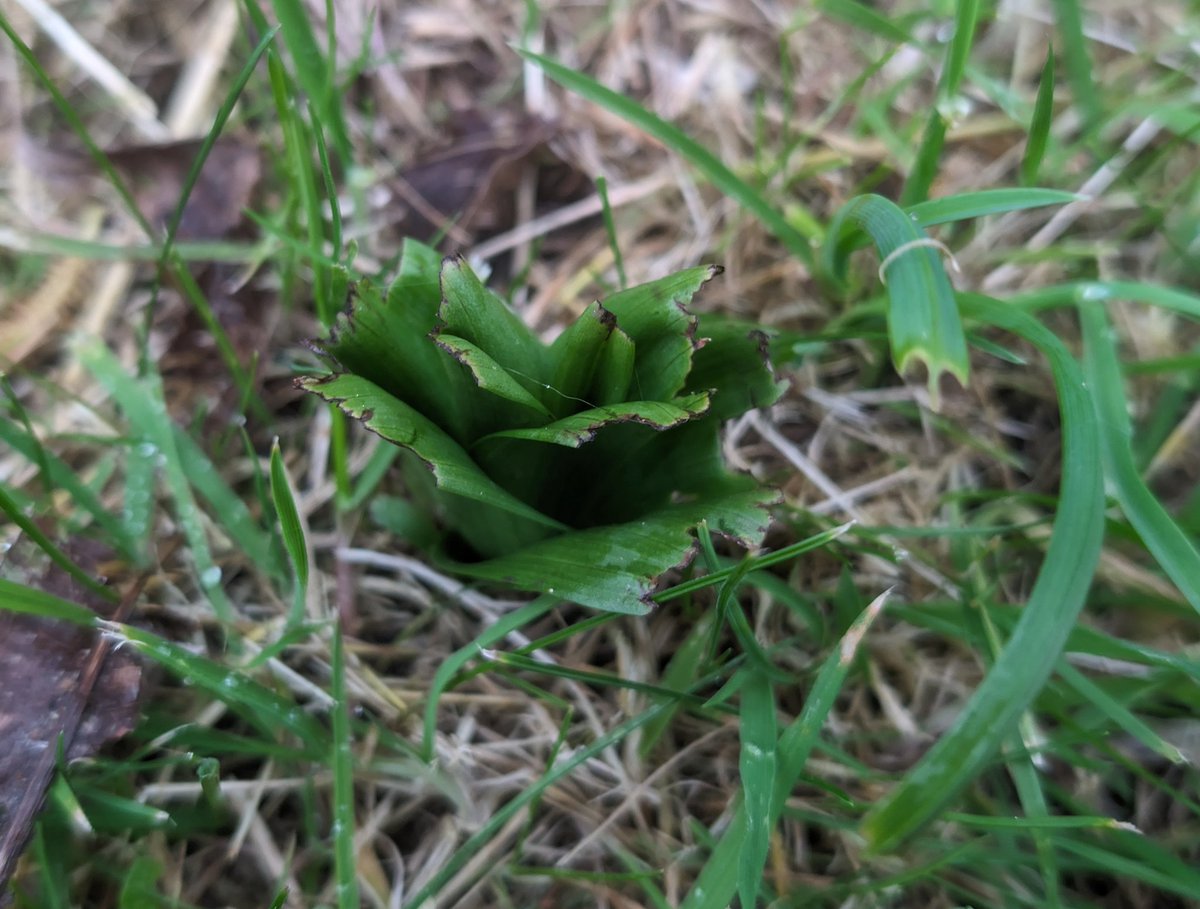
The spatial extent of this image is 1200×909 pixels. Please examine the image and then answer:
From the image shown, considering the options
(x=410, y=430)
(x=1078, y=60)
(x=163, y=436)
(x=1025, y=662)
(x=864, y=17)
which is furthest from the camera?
(x=1078, y=60)

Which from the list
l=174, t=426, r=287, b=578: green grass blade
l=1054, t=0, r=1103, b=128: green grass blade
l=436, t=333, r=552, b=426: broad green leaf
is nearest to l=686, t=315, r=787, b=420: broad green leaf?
l=436, t=333, r=552, b=426: broad green leaf

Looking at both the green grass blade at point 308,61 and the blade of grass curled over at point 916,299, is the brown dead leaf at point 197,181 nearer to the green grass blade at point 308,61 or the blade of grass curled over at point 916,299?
the green grass blade at point 308,61

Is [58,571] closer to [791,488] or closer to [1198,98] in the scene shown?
[791,488]

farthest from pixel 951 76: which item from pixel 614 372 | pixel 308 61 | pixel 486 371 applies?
pixel 308 61

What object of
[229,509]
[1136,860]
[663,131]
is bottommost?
[1136,860]

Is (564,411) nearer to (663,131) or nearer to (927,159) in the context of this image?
(663,131)

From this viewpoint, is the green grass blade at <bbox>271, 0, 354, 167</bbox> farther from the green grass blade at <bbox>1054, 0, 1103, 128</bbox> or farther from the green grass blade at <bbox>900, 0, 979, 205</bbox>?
the green grass blade at <bbox>1054, 0, 1103, 128</bbox>

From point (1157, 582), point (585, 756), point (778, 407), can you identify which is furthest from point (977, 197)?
point (585, 756)
